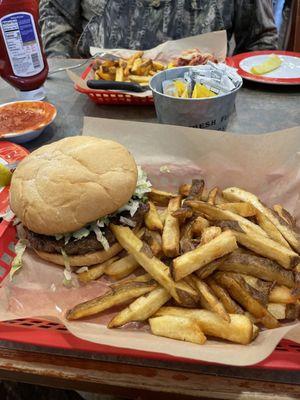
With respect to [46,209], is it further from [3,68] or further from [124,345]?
[3,68]

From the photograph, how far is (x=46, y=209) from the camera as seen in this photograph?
4.12 feet

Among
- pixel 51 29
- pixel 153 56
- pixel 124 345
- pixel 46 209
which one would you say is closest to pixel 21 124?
pixel 46 209

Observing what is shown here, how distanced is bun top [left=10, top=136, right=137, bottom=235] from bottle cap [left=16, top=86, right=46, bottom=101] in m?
1.15

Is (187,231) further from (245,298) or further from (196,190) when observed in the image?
(245,298)

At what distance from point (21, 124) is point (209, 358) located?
1.54 metres

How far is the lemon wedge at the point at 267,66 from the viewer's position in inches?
100

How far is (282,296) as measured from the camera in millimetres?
1099

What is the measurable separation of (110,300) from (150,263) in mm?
154

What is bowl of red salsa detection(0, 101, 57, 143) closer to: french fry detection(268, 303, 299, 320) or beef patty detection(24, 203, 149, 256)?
beef patty detection(24, 203, 149, 256)

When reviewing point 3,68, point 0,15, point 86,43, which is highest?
point 0,15

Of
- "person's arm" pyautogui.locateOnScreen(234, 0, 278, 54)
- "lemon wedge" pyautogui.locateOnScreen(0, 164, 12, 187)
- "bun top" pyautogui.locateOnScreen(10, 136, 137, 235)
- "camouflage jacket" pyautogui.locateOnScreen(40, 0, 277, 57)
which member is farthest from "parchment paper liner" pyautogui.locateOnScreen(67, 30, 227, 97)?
"bun top" pyautogui.locateOnScreen(10, 136, 137, 235)

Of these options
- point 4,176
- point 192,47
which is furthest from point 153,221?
point 192,47

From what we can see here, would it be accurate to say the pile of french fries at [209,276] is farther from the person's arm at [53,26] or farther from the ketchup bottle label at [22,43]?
the person's arm at [53,26]

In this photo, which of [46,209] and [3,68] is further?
[3,68]
